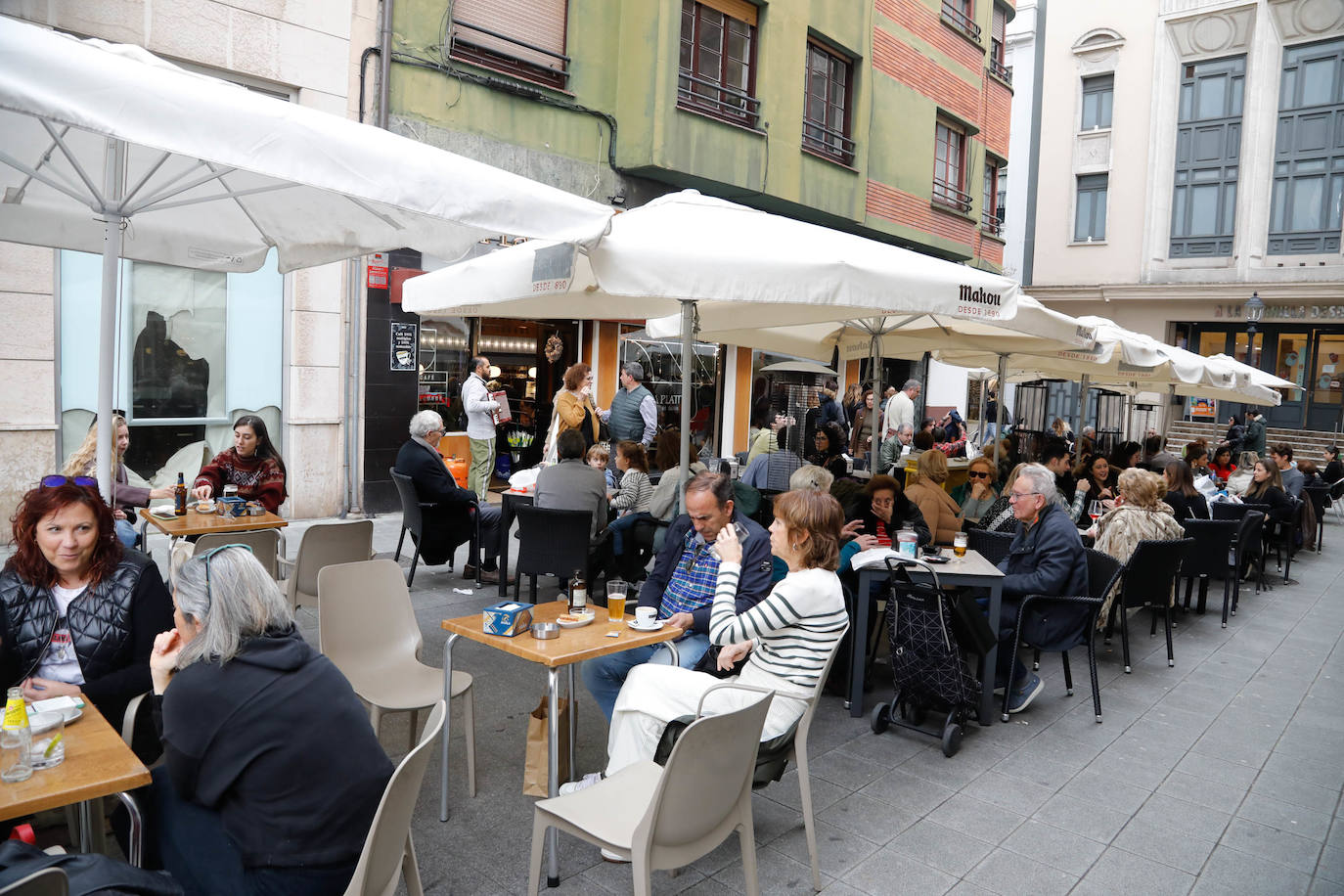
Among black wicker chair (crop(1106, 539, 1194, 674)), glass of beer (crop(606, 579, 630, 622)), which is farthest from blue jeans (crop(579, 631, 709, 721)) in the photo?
black wicker chair (crop(1106, 539, 1194, 674))

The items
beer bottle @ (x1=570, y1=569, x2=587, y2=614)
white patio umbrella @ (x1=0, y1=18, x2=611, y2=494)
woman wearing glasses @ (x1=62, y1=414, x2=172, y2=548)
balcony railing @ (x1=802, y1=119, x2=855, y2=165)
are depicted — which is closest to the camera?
white patio umbrella @ (x1=0, y1=18, x2=611, y2=494)

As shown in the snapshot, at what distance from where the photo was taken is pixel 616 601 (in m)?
4.27

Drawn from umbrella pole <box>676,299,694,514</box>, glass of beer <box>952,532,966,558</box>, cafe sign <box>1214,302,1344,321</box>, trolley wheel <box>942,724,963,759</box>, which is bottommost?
trolley wheel <box>942,724,963,759</box>

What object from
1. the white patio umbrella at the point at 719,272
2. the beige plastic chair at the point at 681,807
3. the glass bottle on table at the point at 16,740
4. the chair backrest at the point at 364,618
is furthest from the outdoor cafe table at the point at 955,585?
the glass bottle on table at the point at 16,740

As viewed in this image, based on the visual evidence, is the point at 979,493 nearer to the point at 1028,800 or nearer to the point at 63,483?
the point at 1028,800

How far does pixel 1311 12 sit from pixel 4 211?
3186 centimetres

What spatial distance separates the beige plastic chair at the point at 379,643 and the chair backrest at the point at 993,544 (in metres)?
4.26

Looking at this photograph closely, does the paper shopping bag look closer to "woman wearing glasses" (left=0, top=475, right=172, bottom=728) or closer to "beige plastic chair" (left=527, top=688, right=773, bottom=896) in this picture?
"beige plastic chair" (left=527, top=688, right=773, bottom=896)

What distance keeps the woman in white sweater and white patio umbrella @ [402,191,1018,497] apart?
1.22 metres

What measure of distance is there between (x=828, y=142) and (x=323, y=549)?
44.9 ft

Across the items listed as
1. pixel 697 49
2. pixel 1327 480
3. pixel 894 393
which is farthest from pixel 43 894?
pixel 1327 480

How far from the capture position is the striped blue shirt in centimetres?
462

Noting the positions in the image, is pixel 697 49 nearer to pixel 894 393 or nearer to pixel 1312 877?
pixel 894 393

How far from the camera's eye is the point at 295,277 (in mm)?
10234
